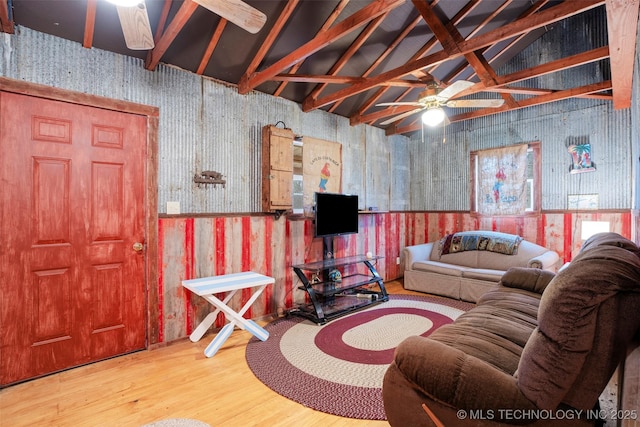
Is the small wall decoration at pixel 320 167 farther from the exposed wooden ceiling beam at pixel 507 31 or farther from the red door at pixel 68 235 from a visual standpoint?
the red door at pixel 68 235

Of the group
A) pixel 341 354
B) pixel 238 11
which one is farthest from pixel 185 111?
pixel 341 354

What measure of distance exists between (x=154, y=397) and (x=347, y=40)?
384cm

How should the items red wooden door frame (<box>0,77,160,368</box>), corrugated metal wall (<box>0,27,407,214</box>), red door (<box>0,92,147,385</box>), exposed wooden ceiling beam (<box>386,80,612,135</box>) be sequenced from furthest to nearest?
exposed wooden ceiling beam (<box>386,80,612,135</box>)
red wooden door frame (<box>0,77,160,368</box>)
corrugated metal wall (<box>0,27,407,214</box>)
red door (<box>0,92,147,385</box>)

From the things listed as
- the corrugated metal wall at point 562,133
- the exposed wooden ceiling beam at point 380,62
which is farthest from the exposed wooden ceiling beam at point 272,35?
the corrugated metal wall at point 562,133

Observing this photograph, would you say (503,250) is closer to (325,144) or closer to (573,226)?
(573,226)

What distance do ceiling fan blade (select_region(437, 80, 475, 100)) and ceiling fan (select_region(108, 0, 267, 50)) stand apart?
77.6 inches

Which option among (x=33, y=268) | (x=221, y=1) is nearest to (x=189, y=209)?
(x=33, y=268)

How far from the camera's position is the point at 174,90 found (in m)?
3.21

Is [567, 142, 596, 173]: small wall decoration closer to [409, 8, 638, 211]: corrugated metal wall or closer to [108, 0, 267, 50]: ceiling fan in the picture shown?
[409, 8, 638, 211]: corrugated metal wall

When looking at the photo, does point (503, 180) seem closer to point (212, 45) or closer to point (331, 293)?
point (331, 293)

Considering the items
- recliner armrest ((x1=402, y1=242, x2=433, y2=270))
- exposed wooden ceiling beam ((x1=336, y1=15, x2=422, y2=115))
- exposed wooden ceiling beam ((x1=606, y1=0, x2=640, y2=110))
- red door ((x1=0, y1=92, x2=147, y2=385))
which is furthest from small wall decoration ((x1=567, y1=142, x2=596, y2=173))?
red door ((x1=0, y1=92, x2=147, y2=385))

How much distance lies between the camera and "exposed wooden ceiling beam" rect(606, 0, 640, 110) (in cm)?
182

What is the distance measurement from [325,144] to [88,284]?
10.7ft

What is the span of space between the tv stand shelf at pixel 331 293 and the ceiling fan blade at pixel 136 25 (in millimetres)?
2655
